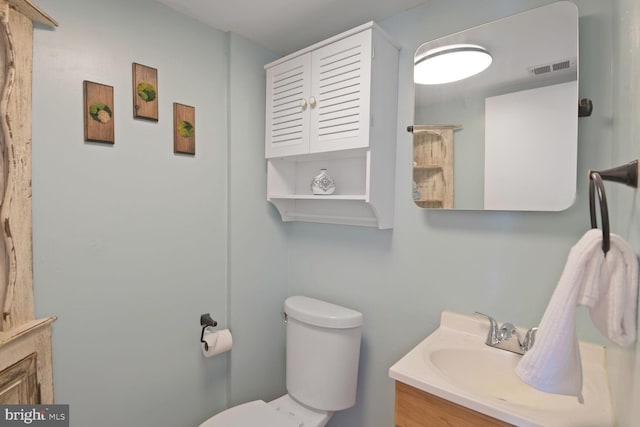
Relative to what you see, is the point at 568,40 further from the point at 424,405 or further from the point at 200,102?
the point at 200,102

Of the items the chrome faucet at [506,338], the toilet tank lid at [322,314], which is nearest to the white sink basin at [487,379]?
the chrome faucet at [506,338]

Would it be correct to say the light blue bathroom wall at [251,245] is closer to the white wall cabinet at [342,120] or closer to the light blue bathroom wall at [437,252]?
the white wall cabinet at [342,120]

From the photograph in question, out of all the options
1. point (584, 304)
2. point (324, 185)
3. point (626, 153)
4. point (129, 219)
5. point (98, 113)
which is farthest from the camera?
point (324, 185)

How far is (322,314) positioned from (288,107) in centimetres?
109

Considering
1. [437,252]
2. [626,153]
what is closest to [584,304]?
[626,153]

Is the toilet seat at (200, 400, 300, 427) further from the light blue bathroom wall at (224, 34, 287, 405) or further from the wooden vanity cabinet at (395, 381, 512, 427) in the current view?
the wooden vanity cabinet at (395, 381, 512, 427)

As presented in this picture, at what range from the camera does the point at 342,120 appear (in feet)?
4.74

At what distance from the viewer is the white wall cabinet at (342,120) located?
138cm

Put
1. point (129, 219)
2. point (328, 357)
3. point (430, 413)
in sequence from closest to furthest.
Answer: point (430, 413) → point (129, 219) → point (328, 357)

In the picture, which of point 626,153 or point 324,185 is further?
point 324,185

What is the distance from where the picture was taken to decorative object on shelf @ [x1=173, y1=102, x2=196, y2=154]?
1.51m

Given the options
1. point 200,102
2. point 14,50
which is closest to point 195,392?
point 200,102

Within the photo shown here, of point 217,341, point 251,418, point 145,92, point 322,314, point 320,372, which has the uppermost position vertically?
point 145,92

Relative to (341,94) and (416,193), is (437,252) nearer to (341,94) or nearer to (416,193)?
(416,193)
